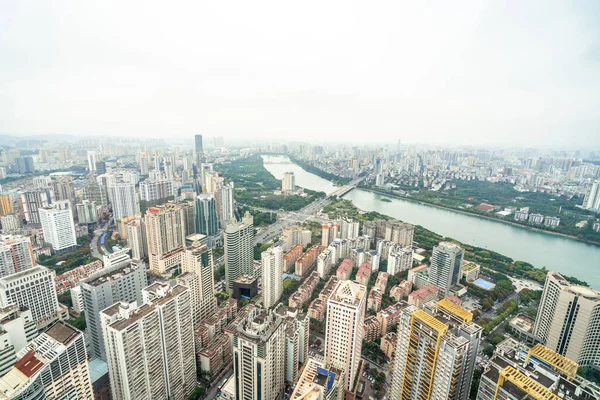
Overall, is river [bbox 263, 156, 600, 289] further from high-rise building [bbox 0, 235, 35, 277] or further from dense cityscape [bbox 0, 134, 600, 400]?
high-rise building [bbox 0, 235, 35, 277]

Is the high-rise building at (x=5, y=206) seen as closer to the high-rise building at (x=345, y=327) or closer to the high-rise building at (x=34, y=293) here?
the high-rise building at (x=34, y=293)

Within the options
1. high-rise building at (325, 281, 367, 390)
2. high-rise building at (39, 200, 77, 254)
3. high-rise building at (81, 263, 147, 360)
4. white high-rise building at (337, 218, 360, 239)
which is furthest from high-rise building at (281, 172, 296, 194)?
high-rise building at (325, 281, 367, 390)

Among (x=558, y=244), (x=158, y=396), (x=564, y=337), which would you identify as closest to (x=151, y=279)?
(x=158, y=396)

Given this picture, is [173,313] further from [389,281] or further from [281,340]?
[389,281]

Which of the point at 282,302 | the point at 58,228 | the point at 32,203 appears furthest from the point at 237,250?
the point at 32,203

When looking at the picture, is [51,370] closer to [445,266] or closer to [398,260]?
[445,266]
